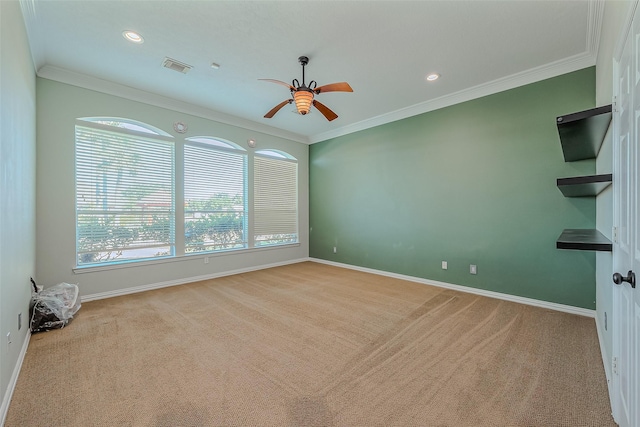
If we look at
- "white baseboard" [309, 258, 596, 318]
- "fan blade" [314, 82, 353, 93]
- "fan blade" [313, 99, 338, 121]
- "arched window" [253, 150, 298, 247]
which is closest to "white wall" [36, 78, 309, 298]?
"arched window" [253, 150, 298, 247]

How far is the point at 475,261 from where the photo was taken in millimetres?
4055

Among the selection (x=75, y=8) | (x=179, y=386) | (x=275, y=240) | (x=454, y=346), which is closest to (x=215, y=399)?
(x=179, y=386)

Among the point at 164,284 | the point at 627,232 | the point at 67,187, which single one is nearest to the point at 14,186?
the point at 67,187

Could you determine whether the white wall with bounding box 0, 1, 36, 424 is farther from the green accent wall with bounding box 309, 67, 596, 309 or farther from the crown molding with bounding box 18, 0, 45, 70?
the green accent wall with bounding box 309, 67, 596, 309

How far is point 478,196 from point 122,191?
5.44m

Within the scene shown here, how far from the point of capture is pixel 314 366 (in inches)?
84.8

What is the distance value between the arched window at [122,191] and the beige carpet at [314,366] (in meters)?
0.91

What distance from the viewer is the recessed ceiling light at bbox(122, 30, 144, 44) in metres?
2.73

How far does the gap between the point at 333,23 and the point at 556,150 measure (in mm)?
3153

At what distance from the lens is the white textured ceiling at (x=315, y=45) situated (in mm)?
2426

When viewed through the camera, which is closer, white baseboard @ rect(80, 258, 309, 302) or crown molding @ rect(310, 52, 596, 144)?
crown molding @ rect(310, 52, 596, 144)

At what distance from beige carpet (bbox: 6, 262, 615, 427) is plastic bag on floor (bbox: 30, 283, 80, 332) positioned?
0.13m

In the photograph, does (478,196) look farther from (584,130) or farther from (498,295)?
(584,130)

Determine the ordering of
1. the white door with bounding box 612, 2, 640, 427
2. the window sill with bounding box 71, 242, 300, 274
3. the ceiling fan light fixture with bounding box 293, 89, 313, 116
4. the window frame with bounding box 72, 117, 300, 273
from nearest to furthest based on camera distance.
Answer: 1. the white door with bounding box 612, 2, 640, 427
2. the ceiling fan light fixture with bounding box 293, 89, 313, 116
3. the window sill with bounding box 71, 242, 300, 274
4. the window frame with bounding box 72, 117, 300, 273
